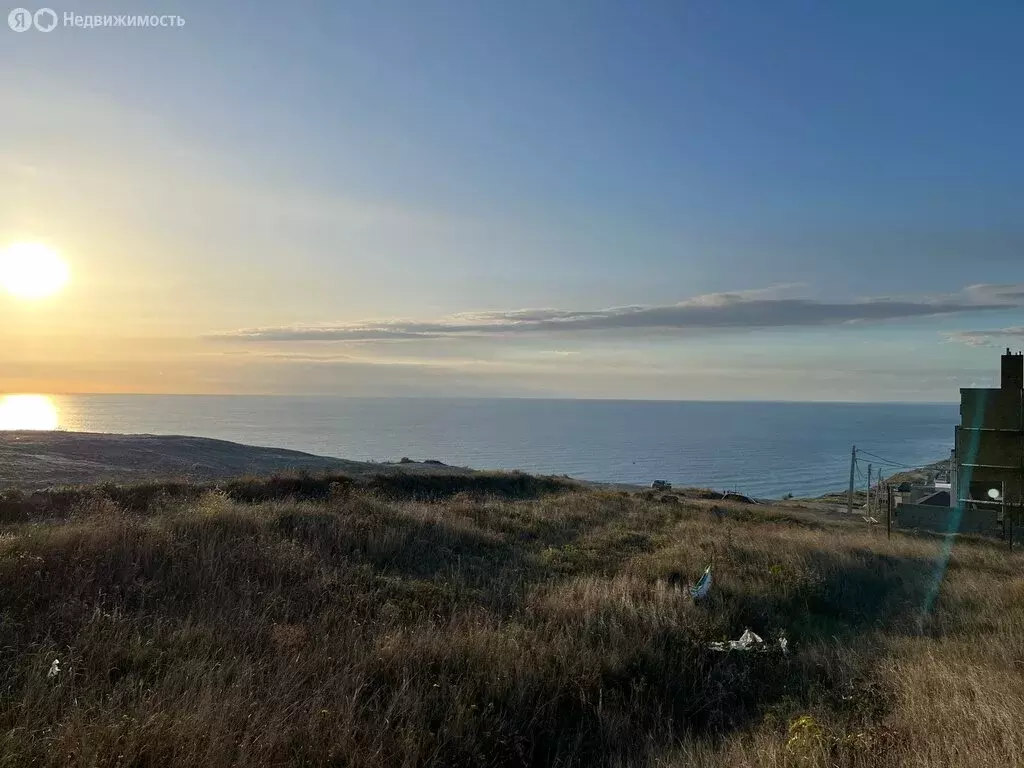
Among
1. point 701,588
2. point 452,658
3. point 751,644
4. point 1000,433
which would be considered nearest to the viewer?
point 452,658

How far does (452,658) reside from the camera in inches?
223

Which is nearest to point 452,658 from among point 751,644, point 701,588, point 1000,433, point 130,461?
point 751,644

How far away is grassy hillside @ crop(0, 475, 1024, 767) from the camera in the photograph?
4223 mm

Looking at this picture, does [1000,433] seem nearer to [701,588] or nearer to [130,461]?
[701,588]

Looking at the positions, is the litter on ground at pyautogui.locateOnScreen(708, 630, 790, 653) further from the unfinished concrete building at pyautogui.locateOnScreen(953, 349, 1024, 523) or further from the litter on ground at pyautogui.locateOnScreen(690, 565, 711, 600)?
the unfinished concrete building at pyautogui.locateOnScreen(953, 349, 1024, 523)

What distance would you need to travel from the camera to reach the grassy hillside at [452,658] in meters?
4.22

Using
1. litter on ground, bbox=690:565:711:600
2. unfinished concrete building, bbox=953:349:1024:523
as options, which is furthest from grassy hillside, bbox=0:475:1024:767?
unfinished concrete building, bbox=953:349:1024:523

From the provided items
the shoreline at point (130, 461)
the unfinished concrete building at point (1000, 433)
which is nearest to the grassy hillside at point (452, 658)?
the shoreline at point (130, 461)

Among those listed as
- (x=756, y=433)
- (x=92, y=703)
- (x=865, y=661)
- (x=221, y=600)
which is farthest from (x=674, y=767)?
(x=756, y=433)

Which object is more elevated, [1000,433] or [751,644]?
[1000,433]

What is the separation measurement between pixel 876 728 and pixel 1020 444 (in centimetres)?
2624

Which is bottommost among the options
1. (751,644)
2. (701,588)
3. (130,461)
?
(130,461)

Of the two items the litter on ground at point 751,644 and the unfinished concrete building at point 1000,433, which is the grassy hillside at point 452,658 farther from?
the unfinished concrete building at point 1000,433

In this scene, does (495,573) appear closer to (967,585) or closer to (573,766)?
(573,766)
